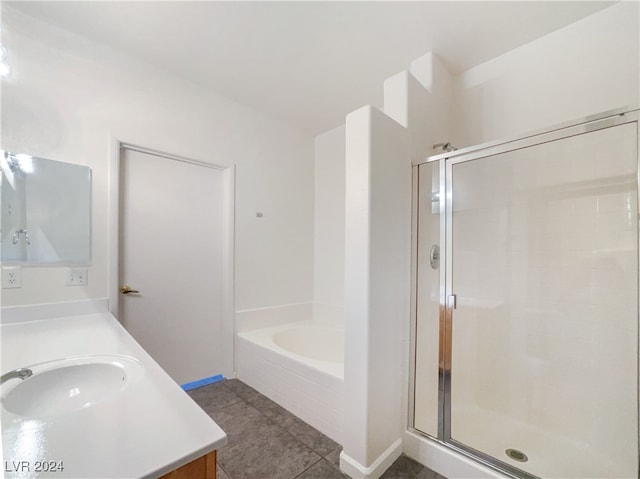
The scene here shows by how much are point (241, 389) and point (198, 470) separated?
1868mm

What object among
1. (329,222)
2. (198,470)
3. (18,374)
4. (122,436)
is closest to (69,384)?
(18,374)

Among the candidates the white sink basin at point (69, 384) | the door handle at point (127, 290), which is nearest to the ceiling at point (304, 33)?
the door handle at point (127, 290)

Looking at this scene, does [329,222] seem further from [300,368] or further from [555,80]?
[555,80]

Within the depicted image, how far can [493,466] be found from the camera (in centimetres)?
135

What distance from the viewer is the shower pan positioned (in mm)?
1512

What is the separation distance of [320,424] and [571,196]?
2.13 m

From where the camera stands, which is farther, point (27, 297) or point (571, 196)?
point (571, 196)

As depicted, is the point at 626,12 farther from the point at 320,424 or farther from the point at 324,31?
the point at 320,424

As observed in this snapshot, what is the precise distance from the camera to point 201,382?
7.69 feet

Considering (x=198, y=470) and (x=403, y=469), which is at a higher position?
(x=198, y=470)

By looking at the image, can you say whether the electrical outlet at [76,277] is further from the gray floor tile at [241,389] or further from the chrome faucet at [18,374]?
the gray floor tile at [241,389]

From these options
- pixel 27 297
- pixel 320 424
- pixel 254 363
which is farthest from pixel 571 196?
pixel 27 297

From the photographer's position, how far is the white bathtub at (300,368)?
169 centimetres

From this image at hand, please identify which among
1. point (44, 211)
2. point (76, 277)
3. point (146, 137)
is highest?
point (146, 137)
